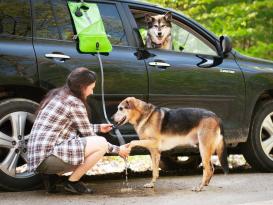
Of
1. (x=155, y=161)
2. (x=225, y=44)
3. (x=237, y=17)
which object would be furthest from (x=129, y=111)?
(x=237, y=17)

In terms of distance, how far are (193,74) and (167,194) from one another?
1.60 metres

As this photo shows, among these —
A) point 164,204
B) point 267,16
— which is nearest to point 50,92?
point 164,204

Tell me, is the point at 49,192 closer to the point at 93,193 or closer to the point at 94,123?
the point at 93,193

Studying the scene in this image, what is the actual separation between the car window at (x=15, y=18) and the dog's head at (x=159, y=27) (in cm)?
160

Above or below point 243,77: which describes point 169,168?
below

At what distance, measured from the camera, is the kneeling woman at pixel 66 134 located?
213 inches

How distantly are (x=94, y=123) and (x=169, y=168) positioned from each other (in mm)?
2326

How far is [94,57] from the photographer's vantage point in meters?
6.16

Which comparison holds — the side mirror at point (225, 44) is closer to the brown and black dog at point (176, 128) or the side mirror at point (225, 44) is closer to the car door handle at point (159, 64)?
the car door handle at point (159, 64)

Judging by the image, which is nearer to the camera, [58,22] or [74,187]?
[74,187]

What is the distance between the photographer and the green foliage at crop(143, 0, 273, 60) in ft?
44.9

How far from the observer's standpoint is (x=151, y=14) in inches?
Answer: 278

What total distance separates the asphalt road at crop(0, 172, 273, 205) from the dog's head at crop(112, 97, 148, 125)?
708mm

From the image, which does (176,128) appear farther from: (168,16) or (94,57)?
(168,16)
